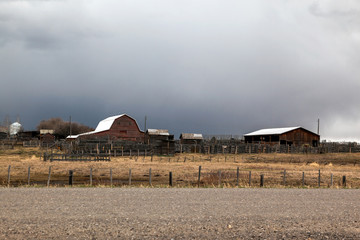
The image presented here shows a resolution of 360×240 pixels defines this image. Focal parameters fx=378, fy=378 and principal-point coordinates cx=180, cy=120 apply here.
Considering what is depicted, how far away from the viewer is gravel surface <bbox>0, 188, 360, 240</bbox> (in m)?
13.1

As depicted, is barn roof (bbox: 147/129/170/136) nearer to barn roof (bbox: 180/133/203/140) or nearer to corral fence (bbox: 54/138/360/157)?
barn roof (bbox: 180/133/203/140)

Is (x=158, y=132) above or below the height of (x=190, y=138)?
above

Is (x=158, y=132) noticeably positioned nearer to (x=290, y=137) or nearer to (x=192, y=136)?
(x=192, y=136)

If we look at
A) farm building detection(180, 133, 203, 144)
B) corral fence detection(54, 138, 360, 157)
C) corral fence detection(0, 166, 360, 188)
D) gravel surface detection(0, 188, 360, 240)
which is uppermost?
farm building detection(180, 133, 203, 144)

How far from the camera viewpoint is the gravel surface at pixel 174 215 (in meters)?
13.1

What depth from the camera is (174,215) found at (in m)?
16.0

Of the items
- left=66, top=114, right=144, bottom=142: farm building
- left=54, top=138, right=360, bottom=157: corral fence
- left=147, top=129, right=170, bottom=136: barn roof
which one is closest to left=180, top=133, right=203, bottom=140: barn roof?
left=147, top=129, right=170, bottom=136: barn roof

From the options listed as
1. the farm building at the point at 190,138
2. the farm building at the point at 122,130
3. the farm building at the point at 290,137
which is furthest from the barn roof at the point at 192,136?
the farm building at the point at 122,130

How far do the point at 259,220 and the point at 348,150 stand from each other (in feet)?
270

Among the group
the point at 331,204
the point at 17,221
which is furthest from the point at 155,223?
the point at 331,204

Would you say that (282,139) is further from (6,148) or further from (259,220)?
(259,220)

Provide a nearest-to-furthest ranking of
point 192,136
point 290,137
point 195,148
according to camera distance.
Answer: point 195,148 → point 290,137 → point 192,136

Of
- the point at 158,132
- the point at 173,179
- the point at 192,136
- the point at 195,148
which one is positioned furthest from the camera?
the point at 192,136

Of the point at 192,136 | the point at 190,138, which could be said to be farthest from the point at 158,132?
the point at 192,136
